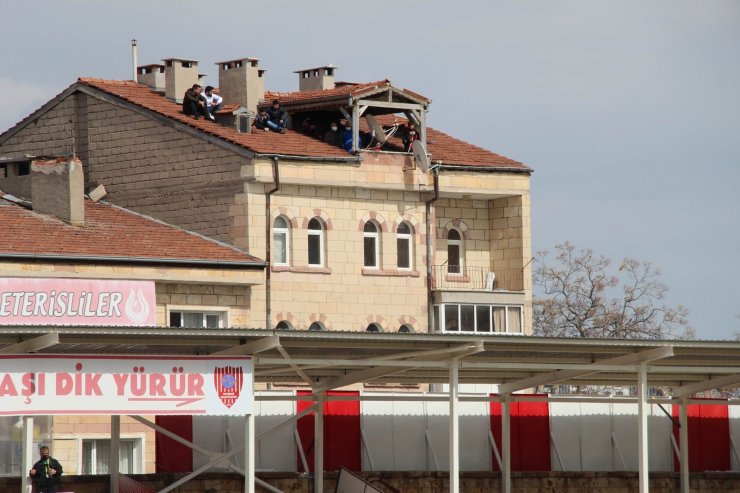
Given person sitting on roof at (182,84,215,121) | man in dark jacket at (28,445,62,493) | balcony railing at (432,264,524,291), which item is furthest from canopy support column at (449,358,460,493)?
balcony railing at (432,264,524,291)

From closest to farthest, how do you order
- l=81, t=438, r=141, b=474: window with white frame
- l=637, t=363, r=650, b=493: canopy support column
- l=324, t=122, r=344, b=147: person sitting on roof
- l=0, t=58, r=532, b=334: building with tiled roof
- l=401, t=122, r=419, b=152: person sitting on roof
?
l=637, t=363, r=650, b=493: canopy support column < l=81, t=438, r=141, b=474: window with white frame < l=0, t=58, r=532, b=334: building with tiled roof < l=324, t=122, r=344, b=147: person sitting on roof < l=401, t=122, r=419, b=152: person sitting on roof

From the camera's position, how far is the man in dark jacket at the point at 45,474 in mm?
33594

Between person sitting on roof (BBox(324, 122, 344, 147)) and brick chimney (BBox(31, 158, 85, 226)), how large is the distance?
894 cm

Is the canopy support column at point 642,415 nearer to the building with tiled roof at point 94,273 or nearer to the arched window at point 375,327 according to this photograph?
the building with tiled roof at point 94,273

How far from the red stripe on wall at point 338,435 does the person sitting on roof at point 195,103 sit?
1463cm

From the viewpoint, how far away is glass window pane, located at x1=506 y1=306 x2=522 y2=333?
5884 centimetres

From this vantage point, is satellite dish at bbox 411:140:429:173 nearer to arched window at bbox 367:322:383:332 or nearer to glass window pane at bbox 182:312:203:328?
arched window at bbox 367:322:383:332

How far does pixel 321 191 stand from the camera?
5569 centimetres

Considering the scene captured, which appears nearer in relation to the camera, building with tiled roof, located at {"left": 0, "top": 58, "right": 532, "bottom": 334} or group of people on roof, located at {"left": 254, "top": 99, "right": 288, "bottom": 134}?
building with tiled roof, located at {"left": 0, "top": 58, "right": 532, "bottom": 334}

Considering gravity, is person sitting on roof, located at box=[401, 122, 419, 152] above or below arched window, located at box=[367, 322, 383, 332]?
above

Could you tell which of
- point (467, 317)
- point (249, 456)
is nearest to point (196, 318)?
point (467, 317)

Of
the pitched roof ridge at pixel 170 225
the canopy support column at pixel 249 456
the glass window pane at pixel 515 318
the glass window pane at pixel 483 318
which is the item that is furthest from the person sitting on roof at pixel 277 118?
the canopy support column at pixel 249 456

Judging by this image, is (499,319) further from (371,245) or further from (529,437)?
(529,437)

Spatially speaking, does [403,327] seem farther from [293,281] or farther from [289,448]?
[289,448]
